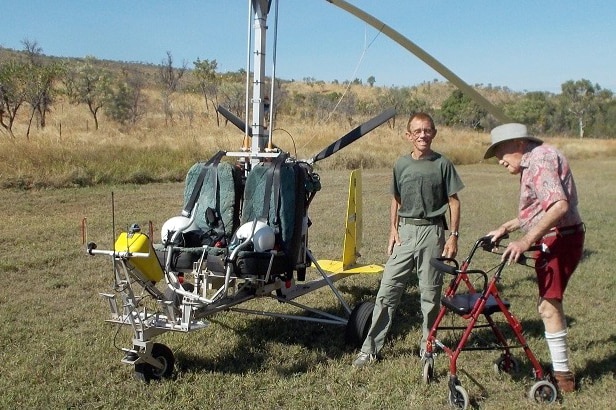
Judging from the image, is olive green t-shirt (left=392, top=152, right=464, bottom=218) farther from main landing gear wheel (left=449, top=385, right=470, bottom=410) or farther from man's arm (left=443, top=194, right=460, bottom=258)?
main landing gear wheel (left=449, top=385, right=470, bottom=410)

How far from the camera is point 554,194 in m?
4.02

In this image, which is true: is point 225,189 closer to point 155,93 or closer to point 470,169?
point 470,169

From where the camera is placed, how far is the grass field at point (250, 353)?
443 cm

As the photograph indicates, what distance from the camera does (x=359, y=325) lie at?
5445 mm

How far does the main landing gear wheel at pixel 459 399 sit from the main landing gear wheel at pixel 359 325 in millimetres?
1308

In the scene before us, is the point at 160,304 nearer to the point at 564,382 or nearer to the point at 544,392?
the point at 544,392

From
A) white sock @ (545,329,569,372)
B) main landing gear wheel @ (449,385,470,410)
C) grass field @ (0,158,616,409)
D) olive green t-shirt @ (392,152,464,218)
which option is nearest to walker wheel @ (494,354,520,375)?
grass field @ (0,158,616,409)

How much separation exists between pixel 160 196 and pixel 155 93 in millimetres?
46493

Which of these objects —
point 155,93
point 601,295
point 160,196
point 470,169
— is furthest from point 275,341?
point 155,93

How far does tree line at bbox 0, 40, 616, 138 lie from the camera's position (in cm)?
3200

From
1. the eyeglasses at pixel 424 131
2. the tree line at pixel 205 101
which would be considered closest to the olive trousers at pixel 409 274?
the eyeglasses at pixel 424 131

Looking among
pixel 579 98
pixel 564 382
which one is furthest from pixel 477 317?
pixel 579 98

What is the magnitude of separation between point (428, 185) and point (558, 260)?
1.11m

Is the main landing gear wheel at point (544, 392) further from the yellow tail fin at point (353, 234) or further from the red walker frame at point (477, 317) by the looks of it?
the yellow tail fin at point (353, 234)
